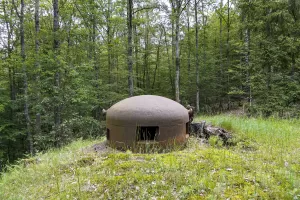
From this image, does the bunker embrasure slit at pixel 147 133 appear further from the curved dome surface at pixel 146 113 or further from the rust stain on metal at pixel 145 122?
the curved dome surface at pixel 146 113

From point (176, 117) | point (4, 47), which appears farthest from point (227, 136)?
point (4, 47)

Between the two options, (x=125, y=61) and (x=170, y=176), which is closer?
(x=170, y=176)

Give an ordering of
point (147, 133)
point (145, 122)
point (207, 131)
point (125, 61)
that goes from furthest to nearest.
Result: point (125, 61), point (207, 131), point (147, 133), point (145, 122)

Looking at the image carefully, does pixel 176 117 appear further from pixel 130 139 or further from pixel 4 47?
pixel 4 47

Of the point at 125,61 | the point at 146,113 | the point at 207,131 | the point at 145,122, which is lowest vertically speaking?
the point at 207,131

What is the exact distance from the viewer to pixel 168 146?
17.8 ft

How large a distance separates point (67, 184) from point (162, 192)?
1603 millimetres

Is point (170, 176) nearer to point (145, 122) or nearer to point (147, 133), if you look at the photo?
point (145, 122)

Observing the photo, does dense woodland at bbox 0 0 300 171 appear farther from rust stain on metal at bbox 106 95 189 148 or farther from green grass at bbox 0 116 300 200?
green grass at bbox 0 116 300 200

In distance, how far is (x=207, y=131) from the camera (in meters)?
6.47

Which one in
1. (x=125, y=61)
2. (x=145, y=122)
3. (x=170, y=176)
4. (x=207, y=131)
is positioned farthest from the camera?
(x=125, y=61)

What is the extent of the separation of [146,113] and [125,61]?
1316 cm

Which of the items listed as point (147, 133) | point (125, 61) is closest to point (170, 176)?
point (147, 133)

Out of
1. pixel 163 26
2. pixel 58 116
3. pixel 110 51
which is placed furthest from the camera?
pixel 163 26
